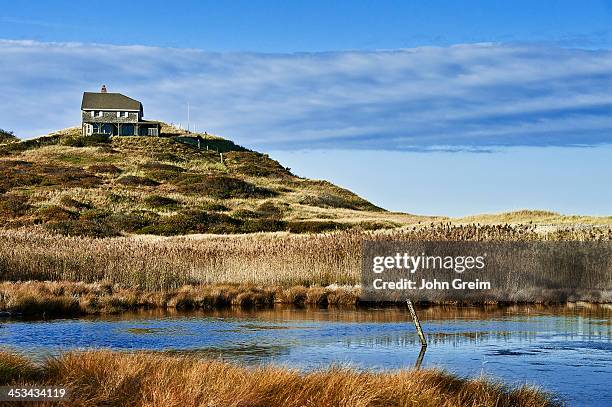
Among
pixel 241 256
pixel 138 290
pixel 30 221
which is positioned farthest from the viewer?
pixel 30 221

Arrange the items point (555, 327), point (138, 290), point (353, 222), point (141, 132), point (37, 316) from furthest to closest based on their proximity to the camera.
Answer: point (141, 132) < point (353, 222) < point (138, 290) < point (37, 316) < point (555, 327)

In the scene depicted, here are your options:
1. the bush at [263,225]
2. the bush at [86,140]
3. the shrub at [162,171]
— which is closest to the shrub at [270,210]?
the bush at [263,225]

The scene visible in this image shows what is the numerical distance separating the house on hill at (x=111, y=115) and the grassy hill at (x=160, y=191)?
273 centimetres

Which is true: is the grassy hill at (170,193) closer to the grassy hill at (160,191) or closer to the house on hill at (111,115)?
the grassy hill at (160,191)

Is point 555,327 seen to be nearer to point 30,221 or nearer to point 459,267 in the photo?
point 459,267

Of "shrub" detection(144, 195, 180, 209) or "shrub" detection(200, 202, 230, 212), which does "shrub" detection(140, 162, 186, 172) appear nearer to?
"shrub" detection(144, 195, 180, 209)

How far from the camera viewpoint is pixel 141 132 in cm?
12125

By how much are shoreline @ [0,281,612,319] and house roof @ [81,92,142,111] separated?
93061 mm

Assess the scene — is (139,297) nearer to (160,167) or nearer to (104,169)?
(104,169)

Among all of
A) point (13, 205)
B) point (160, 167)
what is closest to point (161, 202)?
point (13, 205)

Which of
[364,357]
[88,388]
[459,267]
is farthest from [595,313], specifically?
[88,388]

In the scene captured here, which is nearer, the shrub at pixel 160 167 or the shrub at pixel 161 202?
the shrub at pixel 161 202

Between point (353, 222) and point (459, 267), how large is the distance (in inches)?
1690

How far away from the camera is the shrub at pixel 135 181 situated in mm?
89669
